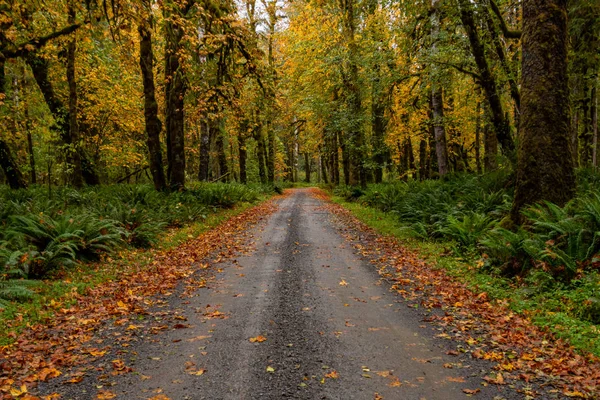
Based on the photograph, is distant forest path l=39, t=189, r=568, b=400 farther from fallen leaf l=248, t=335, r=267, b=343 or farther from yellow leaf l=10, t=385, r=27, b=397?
yellow leaf l=10, t=385, r=27, b=397

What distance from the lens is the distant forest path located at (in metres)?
3.52

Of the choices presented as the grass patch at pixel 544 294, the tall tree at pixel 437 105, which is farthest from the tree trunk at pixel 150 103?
the grass patch at pixel 544 294

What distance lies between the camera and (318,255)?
9.05 m

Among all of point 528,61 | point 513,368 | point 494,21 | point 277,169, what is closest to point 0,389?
point 513,368

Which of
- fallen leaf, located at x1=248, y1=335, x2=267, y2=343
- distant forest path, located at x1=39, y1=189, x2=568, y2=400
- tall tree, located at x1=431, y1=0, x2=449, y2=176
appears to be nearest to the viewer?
distant forest path, located at x1=39, y1=189, x2=568, y2=400

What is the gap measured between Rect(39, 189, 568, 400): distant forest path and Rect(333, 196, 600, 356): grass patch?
136 centimetres

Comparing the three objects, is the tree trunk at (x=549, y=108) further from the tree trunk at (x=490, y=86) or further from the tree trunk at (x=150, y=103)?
the tree trunk at (x=150, y=103)

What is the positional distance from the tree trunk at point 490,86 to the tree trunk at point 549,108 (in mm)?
4310

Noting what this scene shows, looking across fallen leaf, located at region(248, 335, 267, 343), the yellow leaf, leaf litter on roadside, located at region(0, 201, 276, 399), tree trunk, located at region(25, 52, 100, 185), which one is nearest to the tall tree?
leaf litter on roadside, located at region(0, 201, 276, 399)

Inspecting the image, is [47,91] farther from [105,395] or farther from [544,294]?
[544,294]

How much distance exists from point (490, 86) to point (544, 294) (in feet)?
29.2

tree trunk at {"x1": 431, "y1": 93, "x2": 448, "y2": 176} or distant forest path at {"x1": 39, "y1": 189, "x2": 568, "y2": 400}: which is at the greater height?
tree trunk at {"x1": 431, "y1": 93, "x2": 448, "y2": 176}

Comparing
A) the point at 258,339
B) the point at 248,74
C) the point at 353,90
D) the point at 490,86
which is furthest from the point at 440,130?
the point at 258,339

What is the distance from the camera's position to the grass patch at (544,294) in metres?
4.56
